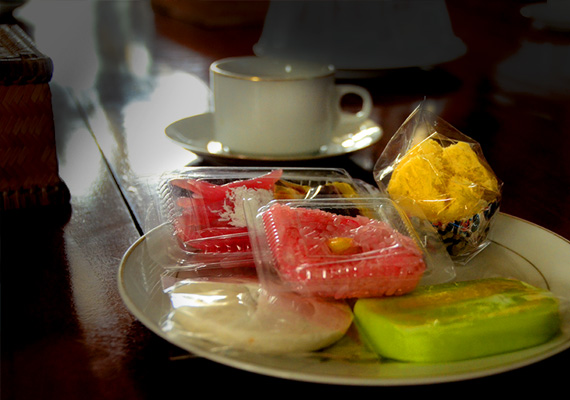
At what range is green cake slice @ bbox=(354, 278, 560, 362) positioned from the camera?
0.32m

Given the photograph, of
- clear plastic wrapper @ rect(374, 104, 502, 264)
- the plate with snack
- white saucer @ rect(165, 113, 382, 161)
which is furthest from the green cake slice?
white saucer @ rect(165, 113, 382, 161)

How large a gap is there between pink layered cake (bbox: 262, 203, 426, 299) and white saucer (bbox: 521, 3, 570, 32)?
1054 mm

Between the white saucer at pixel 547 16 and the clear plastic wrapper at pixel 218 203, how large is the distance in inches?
37.4

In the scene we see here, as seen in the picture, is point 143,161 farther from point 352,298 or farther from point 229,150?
point 352,298

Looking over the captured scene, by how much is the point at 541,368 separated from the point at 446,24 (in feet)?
2.87

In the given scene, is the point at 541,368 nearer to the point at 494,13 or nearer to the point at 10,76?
the point at 10,76

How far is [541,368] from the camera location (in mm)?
344

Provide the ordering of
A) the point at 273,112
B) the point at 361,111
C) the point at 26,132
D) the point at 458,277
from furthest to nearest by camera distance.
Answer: the point at 361,111, the point at 273,112, the point at 26,132, the point at 458,277

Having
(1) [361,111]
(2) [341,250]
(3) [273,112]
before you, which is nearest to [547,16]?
(1) [361,111]

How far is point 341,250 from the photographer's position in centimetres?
39

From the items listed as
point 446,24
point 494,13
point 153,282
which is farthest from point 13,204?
point 494,13

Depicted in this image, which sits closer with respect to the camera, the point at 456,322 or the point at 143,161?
the point at 456,322

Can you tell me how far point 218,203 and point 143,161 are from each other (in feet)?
0.81

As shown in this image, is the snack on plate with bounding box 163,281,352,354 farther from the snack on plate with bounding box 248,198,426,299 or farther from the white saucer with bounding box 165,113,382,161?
the white saucer with bounding box 165,113,382,161
